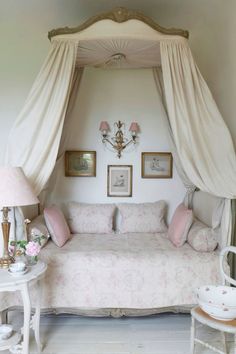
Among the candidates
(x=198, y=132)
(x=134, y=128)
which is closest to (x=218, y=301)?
(x=198, y=132)

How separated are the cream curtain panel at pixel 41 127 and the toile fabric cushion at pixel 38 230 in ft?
1.27

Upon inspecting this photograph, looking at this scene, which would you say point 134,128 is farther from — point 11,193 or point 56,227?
point 11,193

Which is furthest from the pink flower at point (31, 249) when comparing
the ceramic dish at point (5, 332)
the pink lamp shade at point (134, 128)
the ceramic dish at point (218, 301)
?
the pink lamp shade at point (134, 128)

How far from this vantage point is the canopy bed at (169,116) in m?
2.93

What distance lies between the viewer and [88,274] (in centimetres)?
298

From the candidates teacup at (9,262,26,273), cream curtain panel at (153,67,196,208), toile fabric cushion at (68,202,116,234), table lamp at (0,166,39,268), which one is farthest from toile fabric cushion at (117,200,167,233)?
teacup at (9,262,26,273)

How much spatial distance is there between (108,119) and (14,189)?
195cm

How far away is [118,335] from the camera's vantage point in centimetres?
296

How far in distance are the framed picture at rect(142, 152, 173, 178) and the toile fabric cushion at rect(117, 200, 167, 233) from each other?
0.38m

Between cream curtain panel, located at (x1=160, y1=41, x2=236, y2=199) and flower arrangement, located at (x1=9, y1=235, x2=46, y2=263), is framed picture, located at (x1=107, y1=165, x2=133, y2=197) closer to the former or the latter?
cream curtain panel, located at (x1=160, y1=41, x2=236, y2=199)

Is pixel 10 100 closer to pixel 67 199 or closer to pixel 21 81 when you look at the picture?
pixel 21 81

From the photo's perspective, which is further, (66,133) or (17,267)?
(66,133)

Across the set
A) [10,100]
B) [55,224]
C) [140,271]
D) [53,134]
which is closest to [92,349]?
[140,271]

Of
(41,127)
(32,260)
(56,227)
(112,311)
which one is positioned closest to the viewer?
(32,260)
